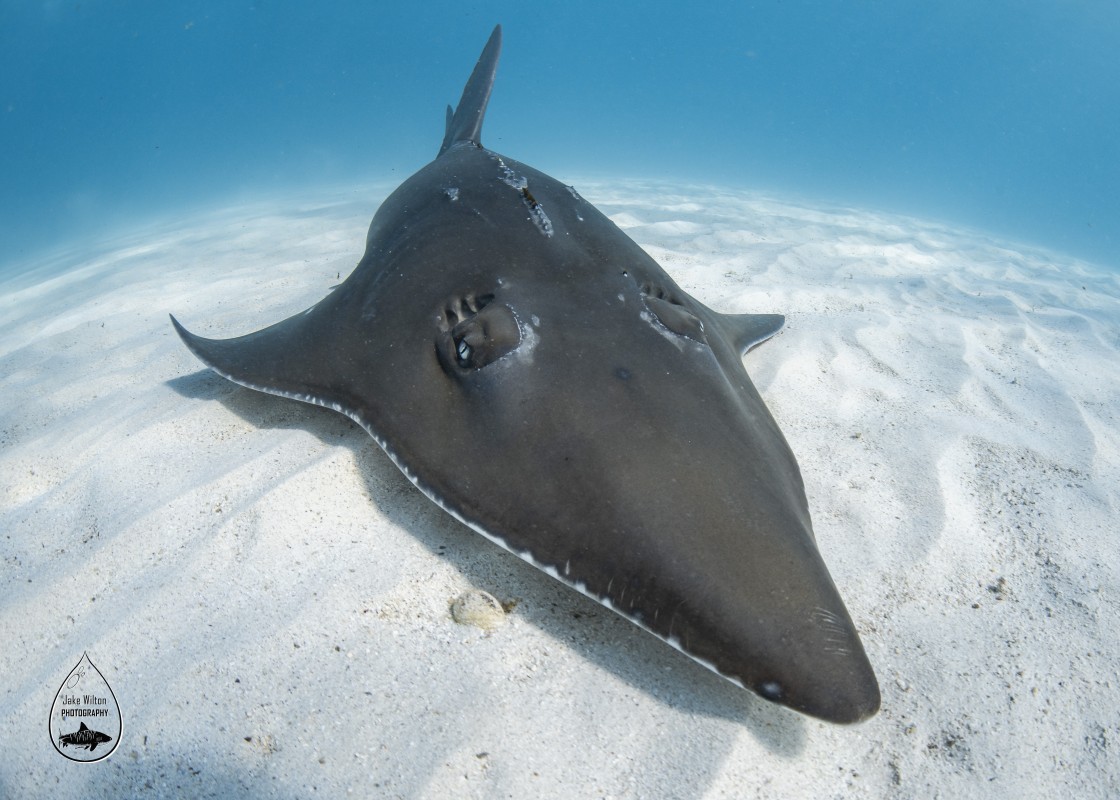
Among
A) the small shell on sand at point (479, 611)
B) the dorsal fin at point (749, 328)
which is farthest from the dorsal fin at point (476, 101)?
the small shell on sand at point (479, 611)

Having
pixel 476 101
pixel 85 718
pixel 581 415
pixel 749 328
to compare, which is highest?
pixel 476 101

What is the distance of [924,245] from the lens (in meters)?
12.7

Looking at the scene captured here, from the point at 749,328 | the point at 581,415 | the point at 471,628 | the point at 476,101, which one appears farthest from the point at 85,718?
the point at 476,101

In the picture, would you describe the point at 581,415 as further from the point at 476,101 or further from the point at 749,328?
the point at 476,101

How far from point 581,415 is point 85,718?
76.7 inches

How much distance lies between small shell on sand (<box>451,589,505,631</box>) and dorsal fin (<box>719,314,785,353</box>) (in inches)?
95.4

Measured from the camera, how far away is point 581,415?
6.63ft

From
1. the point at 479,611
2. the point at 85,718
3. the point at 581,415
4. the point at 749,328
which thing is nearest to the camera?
the point at 85,718

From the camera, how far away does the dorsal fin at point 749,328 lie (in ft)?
12.5

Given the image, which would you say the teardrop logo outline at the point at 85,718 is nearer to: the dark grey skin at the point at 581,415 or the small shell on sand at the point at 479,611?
the small shell on sand at the point at 479,611

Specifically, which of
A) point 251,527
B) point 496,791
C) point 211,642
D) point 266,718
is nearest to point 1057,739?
point 496,791

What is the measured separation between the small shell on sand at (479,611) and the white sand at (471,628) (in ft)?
0.17

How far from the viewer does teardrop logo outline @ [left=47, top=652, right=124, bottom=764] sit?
5.57 ft

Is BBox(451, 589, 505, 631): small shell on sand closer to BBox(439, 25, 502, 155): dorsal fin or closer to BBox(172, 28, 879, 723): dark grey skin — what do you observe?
BBox(172, 28, 879, 723): dark grey skin
